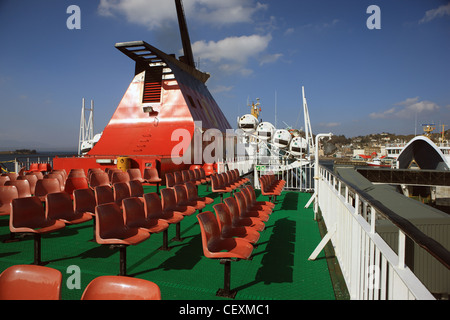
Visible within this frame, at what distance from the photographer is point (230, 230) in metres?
3.81

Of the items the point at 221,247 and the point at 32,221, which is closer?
the point at 221,247

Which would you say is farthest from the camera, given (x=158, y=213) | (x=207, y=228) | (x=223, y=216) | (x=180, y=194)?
(x=180, y=194)

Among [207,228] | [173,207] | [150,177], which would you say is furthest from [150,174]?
[207,228]

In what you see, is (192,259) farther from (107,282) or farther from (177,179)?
(177,179)

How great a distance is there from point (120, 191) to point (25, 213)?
1740 mm

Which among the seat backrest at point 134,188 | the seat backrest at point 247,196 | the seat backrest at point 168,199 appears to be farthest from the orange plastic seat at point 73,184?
the seat backrest at point 247,196

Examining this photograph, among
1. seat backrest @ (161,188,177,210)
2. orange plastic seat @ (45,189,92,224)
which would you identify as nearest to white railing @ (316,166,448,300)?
seat backrest @ (161,188,177,210)

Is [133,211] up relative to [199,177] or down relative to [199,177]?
down

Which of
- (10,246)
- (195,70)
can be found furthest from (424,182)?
(10,246)

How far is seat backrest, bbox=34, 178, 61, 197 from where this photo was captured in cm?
594

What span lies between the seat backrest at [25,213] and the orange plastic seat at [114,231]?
1338 mm

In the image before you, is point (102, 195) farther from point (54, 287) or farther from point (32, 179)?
point (54, 287)

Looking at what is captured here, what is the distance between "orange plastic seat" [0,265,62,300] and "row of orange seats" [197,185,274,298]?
5.19 feet
